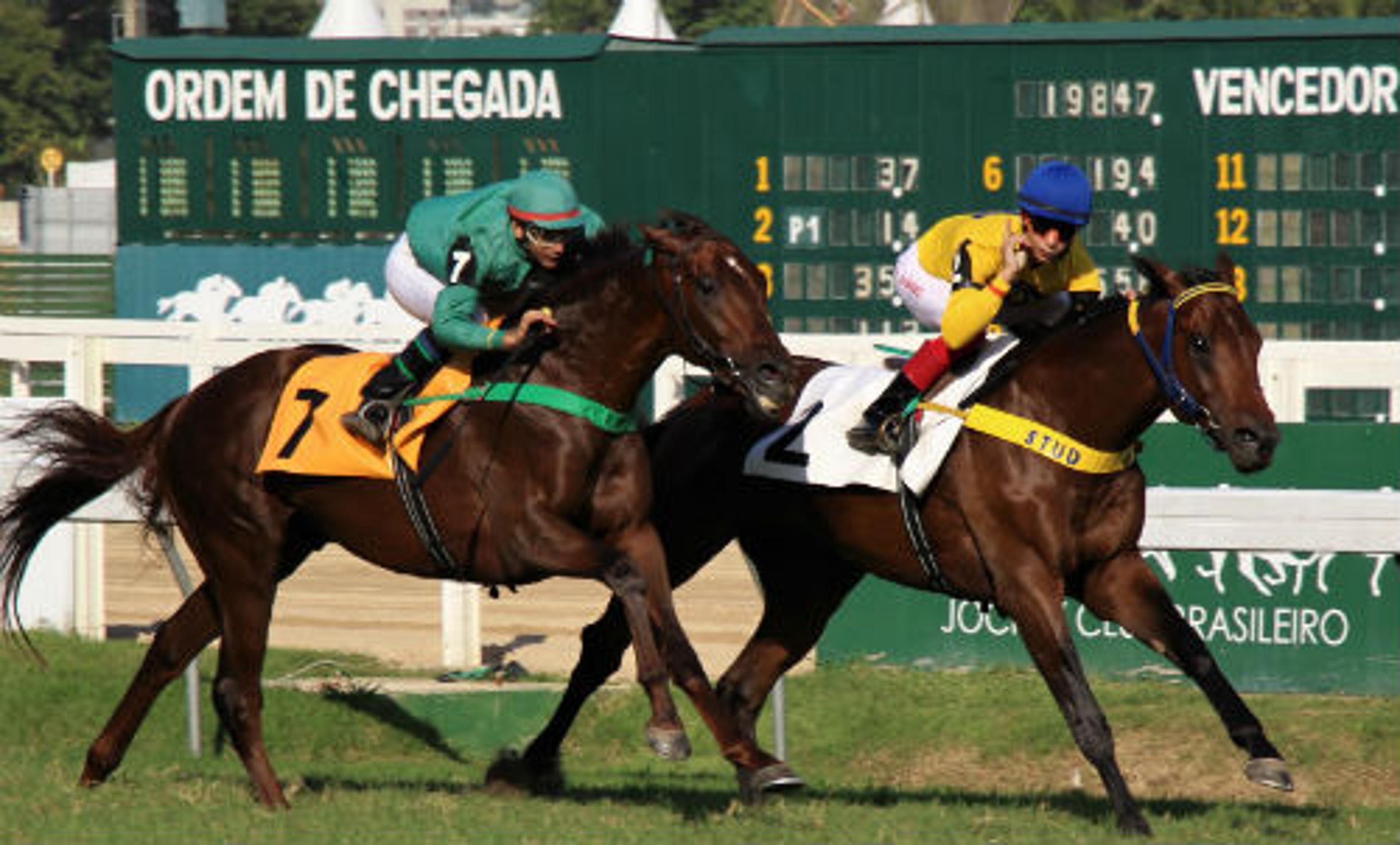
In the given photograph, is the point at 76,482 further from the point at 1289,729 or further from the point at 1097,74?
the point at 1097,74

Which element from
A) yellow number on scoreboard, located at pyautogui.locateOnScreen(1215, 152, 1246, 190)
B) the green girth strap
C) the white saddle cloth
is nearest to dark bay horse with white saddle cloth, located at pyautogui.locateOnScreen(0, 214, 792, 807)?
the green girth strap

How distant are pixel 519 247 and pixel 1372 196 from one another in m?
10.7

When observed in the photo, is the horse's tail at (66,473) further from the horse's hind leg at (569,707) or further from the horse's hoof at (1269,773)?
the horse's hoof at (1269,773)

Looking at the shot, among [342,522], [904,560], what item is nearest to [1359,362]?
[904,560]

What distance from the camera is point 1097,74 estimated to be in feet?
54.0

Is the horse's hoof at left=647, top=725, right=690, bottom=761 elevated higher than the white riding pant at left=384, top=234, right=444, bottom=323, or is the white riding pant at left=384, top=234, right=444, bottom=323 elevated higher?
the white riding pant at left=384, top=234, right=444, bottom=323

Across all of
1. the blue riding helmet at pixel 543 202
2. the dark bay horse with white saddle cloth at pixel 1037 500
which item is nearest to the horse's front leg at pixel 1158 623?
the dark bay horse with white saddle cloth at pixel 1037 500

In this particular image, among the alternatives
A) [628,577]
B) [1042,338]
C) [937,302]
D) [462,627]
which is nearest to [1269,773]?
[1042,338]

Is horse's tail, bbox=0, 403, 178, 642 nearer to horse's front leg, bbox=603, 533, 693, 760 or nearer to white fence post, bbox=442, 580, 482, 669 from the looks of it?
horse's front leg, bbox=603, 533, 693, 760

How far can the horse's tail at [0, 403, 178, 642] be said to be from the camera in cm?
706

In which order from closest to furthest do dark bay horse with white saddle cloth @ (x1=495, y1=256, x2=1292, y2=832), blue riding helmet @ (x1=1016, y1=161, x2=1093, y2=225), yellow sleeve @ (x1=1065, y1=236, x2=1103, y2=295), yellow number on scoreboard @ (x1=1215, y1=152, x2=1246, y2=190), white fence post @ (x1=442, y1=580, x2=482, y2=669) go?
dark bay horse with white saddle cloth @ (x1=495, y1=256, x2=1292, y2=832) < blue riding helmet @ (x1=1016, y1=161, x2=1093, y2=225) < yellow sleeve @ (x1=1065, y1=236, x2=1103, y2=295) < white fence post @ (x1=442, y1=580, x2=482, y2=669) < yellow number on scoreboard @ (x1=1215, y1=152, x2=1246, y2=190)

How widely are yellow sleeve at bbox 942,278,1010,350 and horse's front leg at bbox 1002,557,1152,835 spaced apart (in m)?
0.57

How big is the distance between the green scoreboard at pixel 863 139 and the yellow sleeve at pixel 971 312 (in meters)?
9.65

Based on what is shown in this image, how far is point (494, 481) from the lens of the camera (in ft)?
20.2
